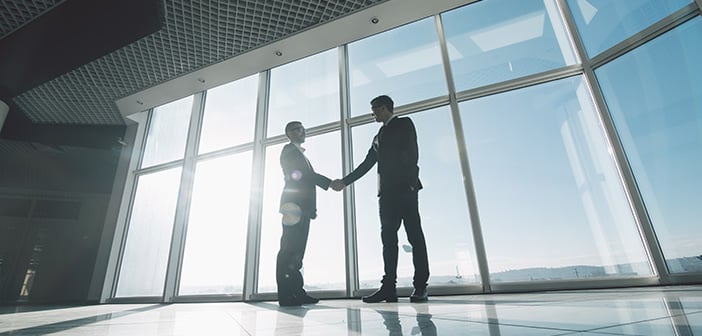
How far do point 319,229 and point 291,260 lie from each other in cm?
112

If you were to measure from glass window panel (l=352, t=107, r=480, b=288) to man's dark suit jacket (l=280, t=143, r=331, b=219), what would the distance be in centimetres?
84

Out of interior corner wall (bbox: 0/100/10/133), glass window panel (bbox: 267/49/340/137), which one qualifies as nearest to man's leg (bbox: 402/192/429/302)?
glass window panel (bbox: 267/49/340/137)

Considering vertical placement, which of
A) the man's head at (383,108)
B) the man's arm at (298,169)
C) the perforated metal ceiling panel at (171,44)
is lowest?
the man's arm at (298,169)

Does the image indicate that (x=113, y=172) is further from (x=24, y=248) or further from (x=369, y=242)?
(x=369, y=242)

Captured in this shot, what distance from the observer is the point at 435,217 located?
2855 mm

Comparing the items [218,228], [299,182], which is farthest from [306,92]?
[218,228]

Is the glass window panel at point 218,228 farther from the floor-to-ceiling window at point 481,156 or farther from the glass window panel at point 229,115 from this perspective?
the glass window panel at point 229,115

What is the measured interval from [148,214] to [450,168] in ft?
14.5

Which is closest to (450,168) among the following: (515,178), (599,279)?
(515,178)

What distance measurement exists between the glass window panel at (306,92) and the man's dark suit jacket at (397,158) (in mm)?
1568

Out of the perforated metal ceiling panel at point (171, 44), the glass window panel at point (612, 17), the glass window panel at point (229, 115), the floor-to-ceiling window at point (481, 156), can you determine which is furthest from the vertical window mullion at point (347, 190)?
the glass window panel at point (612, 17)

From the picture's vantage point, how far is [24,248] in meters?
4.71

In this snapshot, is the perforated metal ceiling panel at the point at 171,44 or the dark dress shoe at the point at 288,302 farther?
the perforated metal ceiling panel at the point at 171,44

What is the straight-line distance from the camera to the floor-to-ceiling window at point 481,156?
7.32ft
